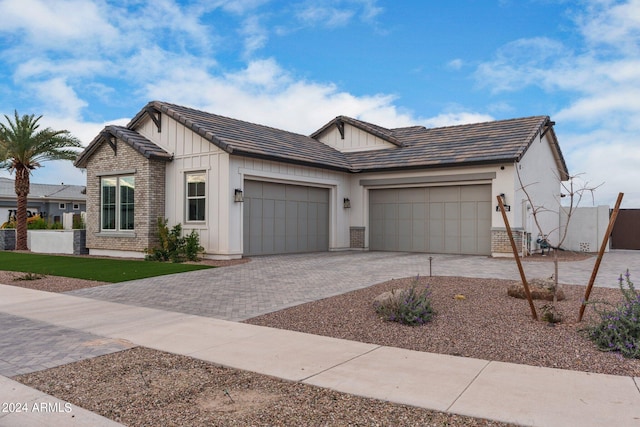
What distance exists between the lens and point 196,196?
700 inches

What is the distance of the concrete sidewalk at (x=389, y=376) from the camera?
4324 millimetres

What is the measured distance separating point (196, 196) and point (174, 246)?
192 cm

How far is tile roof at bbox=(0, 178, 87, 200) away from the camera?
135ft

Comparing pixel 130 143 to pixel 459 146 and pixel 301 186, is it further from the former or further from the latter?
pixel 459 146

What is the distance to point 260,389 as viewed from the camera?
495cm

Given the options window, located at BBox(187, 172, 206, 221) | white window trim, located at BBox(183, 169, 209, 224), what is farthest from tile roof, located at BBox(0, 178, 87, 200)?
window, located at BBox(187, 172, 206, 221)

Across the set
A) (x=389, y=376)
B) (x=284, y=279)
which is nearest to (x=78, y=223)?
(x=284, y=279)

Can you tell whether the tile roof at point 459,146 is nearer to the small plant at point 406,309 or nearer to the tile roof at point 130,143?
the tile roof at point 130,143

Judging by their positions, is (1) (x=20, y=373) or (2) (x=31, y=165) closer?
(1) (x=20, y=373)

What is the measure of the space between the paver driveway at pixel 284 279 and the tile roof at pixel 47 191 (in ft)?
103

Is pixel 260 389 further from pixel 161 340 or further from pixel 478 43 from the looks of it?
pixel 478 43

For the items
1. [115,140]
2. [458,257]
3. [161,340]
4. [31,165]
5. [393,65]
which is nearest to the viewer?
[161,340]

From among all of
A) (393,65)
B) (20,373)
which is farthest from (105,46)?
(20,373)

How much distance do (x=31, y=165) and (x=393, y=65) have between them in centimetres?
1830
